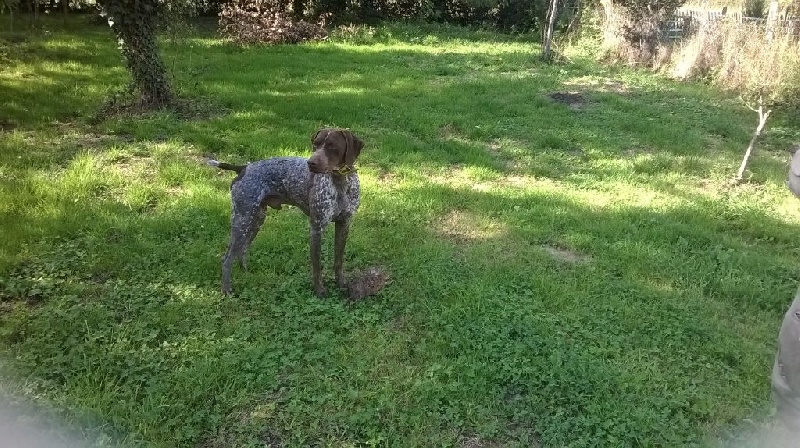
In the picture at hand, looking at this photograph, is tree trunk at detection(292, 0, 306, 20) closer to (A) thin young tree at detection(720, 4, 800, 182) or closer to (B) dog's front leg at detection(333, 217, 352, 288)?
(A) thin young tree at detection(720, 4, 800, 182)

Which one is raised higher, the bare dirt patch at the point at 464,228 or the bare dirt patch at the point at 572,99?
the bare dirt patch at the point at 572,99

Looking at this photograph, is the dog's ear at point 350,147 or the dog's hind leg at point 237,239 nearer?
the dog's ear at point 350,147

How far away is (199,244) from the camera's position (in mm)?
4898

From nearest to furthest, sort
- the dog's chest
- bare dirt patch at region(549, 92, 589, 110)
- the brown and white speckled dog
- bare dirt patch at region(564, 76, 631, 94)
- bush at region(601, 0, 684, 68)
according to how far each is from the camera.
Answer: the brown and white speckled dog, the dog's chest, bare dirt patch at region(549, 92, 589, 110), bare dirt patch at region(564, 76, 631, 94), bush at region(601, 0, 684, 68)

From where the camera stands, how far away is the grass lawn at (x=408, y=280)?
10.8 feet

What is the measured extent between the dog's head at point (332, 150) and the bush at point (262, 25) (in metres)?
10.2

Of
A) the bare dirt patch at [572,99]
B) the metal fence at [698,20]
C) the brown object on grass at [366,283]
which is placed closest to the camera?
the brown object on grass at [366,283]

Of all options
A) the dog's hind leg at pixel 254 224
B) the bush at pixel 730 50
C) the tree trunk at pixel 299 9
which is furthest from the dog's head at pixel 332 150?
the tree trunk at pixel 299 9

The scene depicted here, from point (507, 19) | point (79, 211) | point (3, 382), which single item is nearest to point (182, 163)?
point (79, 211)

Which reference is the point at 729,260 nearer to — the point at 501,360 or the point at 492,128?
the point at 501,360

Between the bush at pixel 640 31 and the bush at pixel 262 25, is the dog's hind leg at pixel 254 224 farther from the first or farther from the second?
the bush at pixel 640 31

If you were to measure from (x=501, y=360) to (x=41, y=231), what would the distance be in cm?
391

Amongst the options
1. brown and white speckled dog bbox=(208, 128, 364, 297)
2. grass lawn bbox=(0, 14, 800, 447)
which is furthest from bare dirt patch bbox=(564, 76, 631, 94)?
brown and white speckled dog bbox=(208, 128, 364, 297)

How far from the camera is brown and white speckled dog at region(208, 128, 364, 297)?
362 cm
